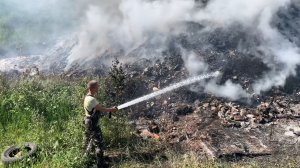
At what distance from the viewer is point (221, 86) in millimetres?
10758

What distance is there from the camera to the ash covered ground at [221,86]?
8.89 m

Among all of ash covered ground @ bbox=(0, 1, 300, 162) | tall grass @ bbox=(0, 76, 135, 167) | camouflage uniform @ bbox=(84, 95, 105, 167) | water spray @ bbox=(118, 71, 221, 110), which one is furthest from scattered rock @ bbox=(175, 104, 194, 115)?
camouflage uniform @ bbox=(84, 95, 105, 167)

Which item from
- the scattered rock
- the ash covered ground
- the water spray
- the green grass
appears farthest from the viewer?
the water spray

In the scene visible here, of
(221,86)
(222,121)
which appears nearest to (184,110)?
(222,121)

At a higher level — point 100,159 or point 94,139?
point 94,139

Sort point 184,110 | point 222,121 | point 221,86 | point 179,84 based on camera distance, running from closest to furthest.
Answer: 1. point 222,121
2. point 184,110
3. point 221,86
4. point 179,84

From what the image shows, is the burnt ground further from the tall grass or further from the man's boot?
the man's boot

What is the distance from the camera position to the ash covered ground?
8.89 metres

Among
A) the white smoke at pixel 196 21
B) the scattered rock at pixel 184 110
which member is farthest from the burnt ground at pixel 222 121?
the white smoke at pixel 196 21

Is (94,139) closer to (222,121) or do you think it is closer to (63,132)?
(63,132)

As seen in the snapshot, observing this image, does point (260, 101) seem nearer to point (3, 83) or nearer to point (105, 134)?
point (105, 134)

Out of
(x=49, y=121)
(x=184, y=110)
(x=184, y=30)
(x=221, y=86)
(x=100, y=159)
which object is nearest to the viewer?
(x=100, y=159)

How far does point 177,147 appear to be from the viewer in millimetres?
8656

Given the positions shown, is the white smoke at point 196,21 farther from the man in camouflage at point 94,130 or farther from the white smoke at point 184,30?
the man in camouflage at point 94,130
